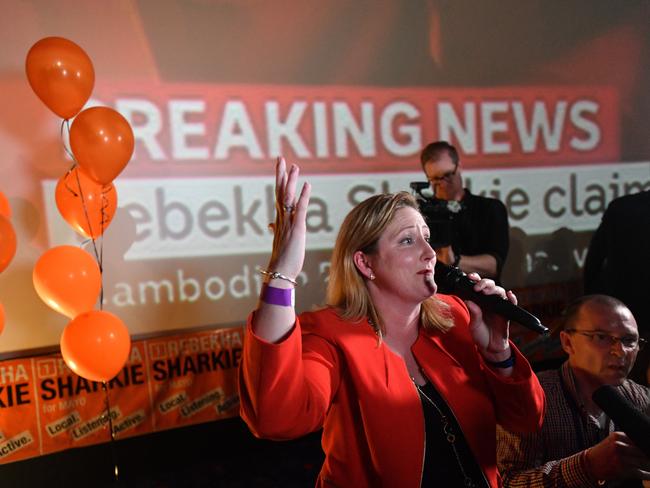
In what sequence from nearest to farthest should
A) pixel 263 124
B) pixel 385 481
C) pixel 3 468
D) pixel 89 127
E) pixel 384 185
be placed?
pixel 385 481 → pixel 89 127 → pixel 3 468 → pixel 263 124 → pixel 384 185

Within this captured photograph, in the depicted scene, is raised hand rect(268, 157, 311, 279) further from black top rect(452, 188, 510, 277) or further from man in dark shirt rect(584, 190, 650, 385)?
man in dark shirt rect(584, 190, 650, 385)

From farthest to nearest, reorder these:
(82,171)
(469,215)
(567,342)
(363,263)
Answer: (469,215) → (82,171) → (567,342) → (363,263)

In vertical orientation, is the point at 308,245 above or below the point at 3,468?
above

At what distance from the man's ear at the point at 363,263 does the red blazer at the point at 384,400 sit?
129mm

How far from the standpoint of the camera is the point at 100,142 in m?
2.69

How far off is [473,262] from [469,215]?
1.00ft

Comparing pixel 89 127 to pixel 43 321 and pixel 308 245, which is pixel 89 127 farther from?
pixel 308 245

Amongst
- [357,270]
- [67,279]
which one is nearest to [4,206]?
[67,279]

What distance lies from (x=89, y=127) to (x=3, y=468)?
6.06 ft

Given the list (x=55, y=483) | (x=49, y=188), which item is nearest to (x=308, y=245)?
(x=49, y=188)

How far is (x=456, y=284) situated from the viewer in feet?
5.06

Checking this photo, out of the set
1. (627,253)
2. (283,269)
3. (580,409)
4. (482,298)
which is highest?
(283,269)

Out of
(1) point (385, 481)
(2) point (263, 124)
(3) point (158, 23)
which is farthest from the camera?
(2) point (263, 124)

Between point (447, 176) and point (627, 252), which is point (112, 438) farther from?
point (627, 252)
